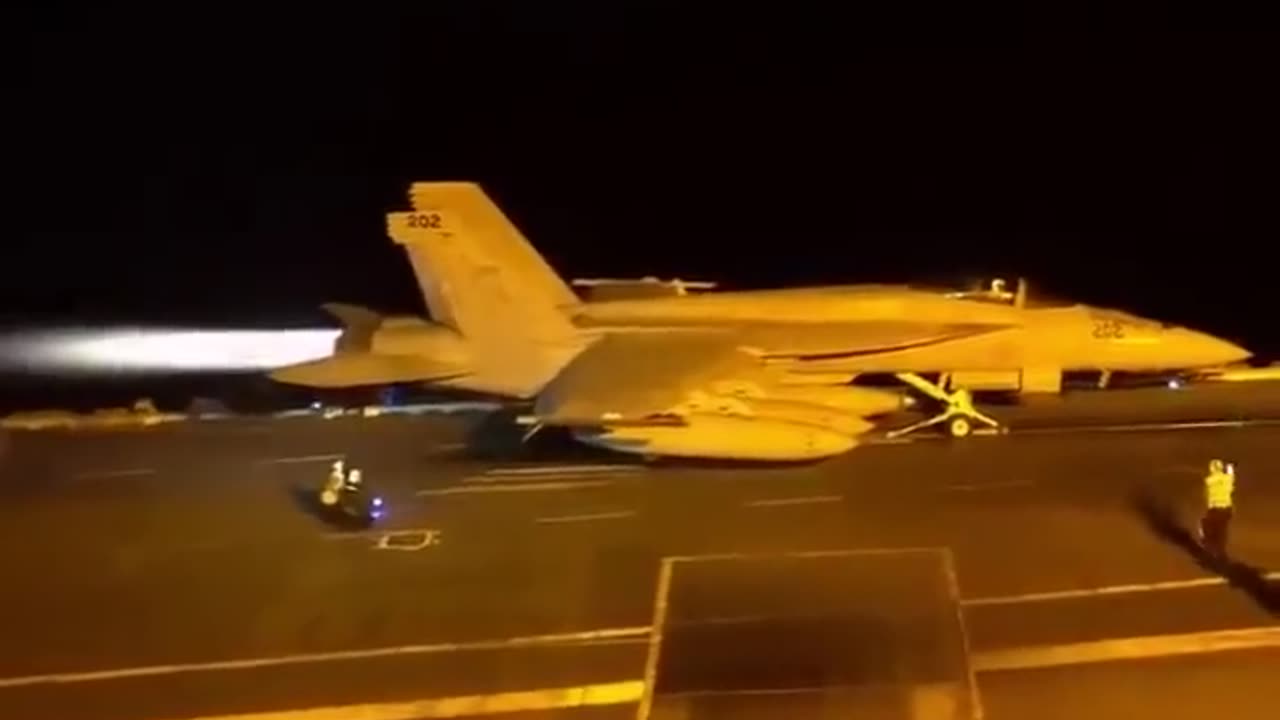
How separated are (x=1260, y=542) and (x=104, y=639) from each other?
8783 millimetres

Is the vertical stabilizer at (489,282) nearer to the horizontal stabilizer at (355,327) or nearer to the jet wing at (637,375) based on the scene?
the jet wing at (637,375)

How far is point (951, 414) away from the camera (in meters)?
18.2

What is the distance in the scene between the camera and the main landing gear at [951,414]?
1814cm

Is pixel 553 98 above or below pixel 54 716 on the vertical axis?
above

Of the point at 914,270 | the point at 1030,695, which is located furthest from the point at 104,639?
the point at 914,270

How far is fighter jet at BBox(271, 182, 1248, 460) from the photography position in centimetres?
1830

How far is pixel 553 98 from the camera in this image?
23484mm

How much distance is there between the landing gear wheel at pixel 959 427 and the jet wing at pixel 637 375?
6.89ft

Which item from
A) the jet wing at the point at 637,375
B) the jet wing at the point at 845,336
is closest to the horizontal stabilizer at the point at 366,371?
the jet wing at the point at 637,375

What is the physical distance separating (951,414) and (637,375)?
136 inches

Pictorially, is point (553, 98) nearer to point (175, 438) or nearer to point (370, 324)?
point (370, 324)

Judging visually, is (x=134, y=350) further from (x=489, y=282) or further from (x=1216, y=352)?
(x=1216, y=352)

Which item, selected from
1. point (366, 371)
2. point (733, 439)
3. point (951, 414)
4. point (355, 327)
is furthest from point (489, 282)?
point (951, 414)

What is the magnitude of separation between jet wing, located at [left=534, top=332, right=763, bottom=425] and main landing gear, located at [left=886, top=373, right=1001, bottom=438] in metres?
1.83
